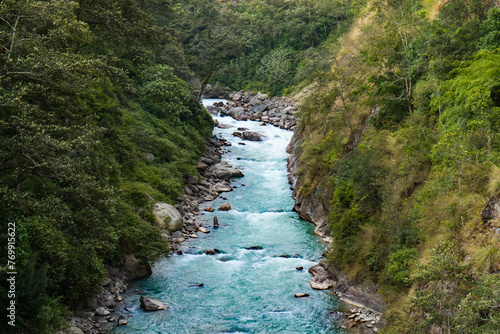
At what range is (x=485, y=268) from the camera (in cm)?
996

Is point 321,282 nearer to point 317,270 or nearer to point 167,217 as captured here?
point 317,270

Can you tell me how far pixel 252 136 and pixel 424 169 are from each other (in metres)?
27.5

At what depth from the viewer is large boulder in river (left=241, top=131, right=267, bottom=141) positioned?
138ft

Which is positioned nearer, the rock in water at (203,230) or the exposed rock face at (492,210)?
the exposed rock face at (492,210)

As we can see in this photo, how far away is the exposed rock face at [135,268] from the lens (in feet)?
57.8

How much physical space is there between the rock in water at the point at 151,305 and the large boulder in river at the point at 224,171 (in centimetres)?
1698

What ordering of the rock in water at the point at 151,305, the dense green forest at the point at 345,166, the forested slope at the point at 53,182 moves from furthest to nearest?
the rock in water at the point at 151,305 < the forested slope at the point at 53,182 < the dense green forest at the point at 345,166

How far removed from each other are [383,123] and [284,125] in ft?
87.0

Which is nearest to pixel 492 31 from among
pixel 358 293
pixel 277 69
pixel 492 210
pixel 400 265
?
pixel 492 210

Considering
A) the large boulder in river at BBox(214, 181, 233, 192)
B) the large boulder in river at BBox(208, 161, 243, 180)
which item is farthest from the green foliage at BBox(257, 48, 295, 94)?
the large boulder in river at BBox(214, 181, 233, 192)

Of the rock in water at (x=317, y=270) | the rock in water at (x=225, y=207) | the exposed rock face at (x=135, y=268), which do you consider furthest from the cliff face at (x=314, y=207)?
the exposed rock face at (x=135, y=268)

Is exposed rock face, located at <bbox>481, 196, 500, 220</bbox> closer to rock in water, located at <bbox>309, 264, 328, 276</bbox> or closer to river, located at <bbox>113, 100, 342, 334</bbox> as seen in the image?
river, located at <bbox>113, 100, 342, 334</bbox>

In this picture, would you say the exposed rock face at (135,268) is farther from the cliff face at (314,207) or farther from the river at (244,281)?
the cliff face at (314,207)

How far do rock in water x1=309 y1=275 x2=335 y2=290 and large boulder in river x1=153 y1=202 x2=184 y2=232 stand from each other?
856 cm
